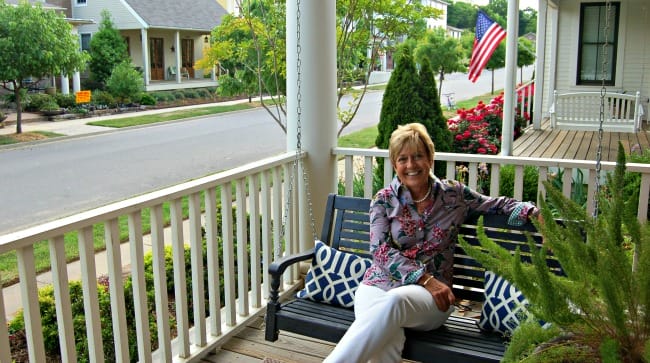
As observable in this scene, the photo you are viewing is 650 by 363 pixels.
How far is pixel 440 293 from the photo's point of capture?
2393 millimetres

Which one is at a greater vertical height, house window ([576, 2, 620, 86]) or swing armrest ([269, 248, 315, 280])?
house window ([576, 2, 620, 86])

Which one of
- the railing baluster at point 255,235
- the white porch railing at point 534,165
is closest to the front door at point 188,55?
the white porch railing at point 534,165

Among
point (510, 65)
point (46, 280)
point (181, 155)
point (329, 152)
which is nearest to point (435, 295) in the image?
point (329, 152)

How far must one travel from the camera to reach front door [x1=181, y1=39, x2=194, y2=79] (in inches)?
275

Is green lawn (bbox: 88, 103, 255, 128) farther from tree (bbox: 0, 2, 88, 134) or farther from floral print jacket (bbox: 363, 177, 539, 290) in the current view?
floral print jacket (bbox: 363, 177, 539, 290)

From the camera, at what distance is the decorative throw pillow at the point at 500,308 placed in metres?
2.34

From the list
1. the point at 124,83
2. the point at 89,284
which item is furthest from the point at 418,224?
Result: the point at 124,83

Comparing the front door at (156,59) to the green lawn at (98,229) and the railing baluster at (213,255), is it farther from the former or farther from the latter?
the railing baluster at (213,255)

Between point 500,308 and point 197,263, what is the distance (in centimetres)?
128

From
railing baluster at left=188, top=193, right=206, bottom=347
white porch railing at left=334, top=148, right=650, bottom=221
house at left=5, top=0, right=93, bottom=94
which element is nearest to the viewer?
railing baluster at left=188, top=193, right=206, bottom=347

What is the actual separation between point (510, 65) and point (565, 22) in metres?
3.90

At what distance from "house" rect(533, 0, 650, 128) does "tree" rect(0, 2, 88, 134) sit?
7290mm

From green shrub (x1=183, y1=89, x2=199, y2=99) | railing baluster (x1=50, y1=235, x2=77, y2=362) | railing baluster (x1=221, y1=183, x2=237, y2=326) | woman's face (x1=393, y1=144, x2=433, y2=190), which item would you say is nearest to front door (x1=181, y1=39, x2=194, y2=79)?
green shrub (x1=183, y1=89, x2=199, y2=99)

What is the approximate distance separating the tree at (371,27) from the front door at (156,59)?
1.89 meters
